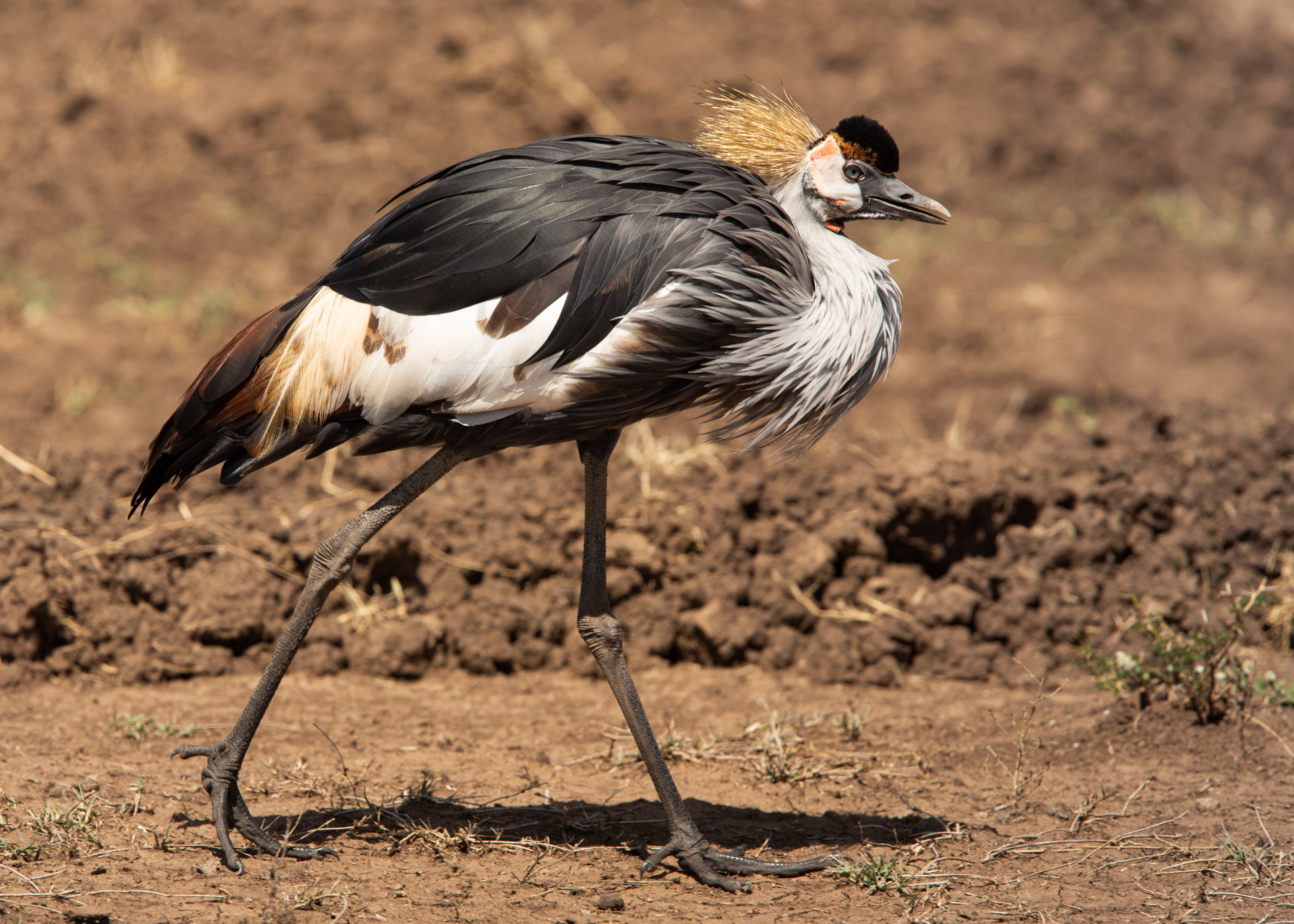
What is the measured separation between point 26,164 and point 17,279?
5.68 feet

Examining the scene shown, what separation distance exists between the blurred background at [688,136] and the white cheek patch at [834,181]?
298cm

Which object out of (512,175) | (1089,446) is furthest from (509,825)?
(1089,446)

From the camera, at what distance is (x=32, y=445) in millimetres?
6309

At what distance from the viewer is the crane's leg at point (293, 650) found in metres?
3.47

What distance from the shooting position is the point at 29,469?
5.65 meters

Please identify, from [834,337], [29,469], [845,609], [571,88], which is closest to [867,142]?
[834,337]

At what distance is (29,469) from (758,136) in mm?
3917

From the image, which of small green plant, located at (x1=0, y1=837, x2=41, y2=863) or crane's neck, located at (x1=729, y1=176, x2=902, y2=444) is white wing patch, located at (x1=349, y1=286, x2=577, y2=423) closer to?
crane's neck, located at (x1=729, y1=176, x2=902, y2=444)

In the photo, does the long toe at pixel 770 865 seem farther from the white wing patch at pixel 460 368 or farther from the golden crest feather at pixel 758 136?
the golden crest feather at pixel 758 136

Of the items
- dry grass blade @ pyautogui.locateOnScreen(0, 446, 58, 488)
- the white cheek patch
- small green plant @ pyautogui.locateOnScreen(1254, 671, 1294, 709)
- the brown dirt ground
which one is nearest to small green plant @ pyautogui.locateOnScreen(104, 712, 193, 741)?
the brown dirt ground

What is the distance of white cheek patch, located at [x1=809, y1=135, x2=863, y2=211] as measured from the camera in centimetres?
393

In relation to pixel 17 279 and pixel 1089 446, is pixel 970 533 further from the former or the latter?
pixel 17 279

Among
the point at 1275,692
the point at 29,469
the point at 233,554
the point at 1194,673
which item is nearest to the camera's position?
the point at 1194,673

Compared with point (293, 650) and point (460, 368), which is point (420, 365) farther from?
point (293, 650)
